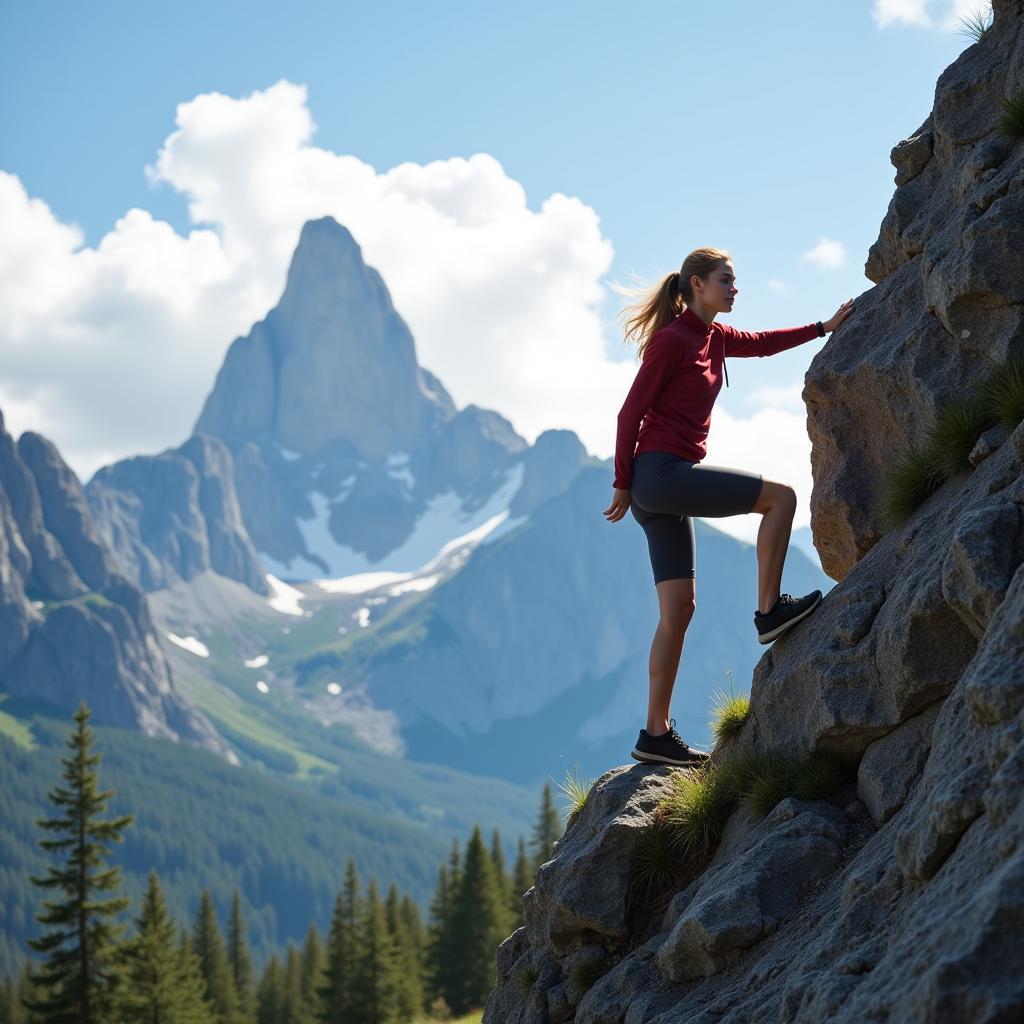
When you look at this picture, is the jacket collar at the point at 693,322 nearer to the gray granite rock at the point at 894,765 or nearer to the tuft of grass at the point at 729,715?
the tuft of grass at the point at 729,715

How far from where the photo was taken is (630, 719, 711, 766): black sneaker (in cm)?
1048

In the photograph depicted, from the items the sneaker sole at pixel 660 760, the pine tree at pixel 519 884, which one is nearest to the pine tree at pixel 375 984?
the pine tree at pixel 519 884

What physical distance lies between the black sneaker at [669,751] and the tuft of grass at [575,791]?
83cm

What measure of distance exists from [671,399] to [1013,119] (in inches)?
143

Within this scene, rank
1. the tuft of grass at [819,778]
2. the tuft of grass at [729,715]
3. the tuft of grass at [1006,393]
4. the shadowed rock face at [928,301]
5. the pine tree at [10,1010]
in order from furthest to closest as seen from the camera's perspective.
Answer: the pine tree at [10,1010] < the tuft of grass at [729,715] < the shadowed rock face at [928,301] < the tuft of grass at [819,778] < the tuft of grass at [1006,393]

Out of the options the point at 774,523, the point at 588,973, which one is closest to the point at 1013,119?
the point at 774,523

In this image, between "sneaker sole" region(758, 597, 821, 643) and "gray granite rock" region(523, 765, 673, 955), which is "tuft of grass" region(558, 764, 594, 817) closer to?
"gray granite rock" region(523, 765, 673, 955)

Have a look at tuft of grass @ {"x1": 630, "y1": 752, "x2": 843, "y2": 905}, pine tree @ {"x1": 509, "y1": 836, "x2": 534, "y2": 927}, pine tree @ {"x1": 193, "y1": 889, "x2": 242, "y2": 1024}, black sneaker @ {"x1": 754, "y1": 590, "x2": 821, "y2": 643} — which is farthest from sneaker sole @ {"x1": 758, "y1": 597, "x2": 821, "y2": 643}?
pine tree @ {"x1": 193, "y1": 889, "x2": 242, "y2": 1024}

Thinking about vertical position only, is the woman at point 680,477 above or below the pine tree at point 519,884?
below

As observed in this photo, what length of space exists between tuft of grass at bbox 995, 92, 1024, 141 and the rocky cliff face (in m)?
0.26

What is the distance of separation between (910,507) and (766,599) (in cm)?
137

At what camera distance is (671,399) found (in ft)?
32.5

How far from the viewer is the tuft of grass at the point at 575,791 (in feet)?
36.9

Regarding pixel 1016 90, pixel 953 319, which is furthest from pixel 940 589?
pixel 1016 90
